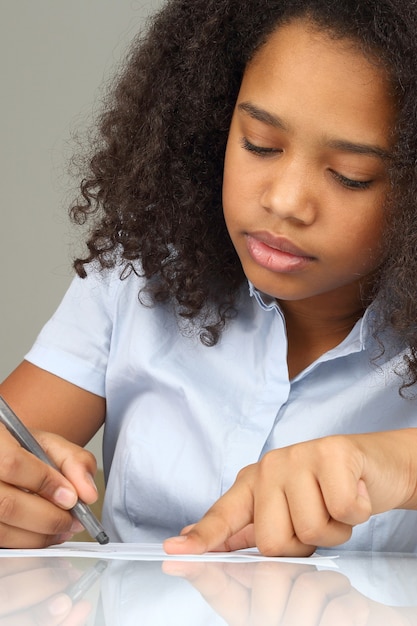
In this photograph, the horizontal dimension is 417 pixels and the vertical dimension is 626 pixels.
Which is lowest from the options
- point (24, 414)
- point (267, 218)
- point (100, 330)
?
point (24, 414)

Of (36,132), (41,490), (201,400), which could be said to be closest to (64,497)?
(41,490)

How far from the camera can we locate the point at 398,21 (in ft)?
3.25

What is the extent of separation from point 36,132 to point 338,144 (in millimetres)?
1783

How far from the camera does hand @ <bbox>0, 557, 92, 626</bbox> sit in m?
0.53

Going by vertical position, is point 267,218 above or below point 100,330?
above

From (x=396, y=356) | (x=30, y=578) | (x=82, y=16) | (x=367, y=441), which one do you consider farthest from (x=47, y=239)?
(x=30, y=578)

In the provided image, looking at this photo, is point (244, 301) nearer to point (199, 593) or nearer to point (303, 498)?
point (303, 498)

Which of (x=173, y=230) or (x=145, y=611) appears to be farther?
(x=173, y=230)

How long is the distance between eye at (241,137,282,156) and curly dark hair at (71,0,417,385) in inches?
4.9

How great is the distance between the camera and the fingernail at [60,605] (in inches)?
21.4

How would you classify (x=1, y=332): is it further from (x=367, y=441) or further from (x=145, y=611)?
(x=145, y=611)

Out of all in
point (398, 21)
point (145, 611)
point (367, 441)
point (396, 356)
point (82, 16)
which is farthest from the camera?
point (82, 16)

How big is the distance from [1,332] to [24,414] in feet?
4.66

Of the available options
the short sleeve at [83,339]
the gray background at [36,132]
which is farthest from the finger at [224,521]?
the gray background at [36,132]
